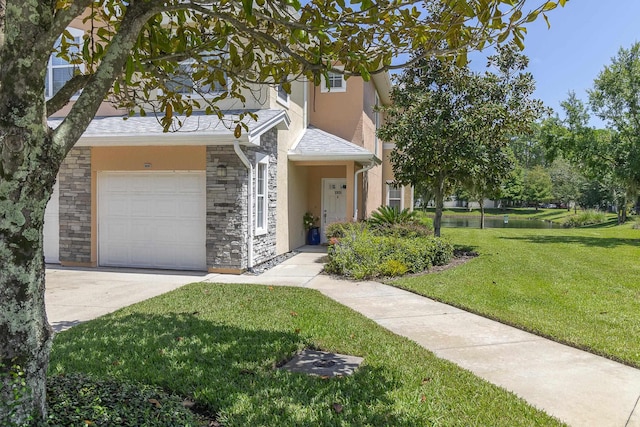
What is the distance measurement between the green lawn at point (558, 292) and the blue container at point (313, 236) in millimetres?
5860

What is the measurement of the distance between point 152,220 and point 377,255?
5729 millimetres

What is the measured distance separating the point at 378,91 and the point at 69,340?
18279 millimetres

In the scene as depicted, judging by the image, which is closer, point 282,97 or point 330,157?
point 282,97

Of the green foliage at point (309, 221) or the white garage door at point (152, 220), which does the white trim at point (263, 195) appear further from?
the green foliage at point (309, 221)

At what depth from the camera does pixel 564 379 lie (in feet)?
15.2

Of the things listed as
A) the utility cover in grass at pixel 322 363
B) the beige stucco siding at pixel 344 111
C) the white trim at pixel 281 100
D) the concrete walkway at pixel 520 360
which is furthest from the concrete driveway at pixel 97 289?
the beige stucco siding at pixel 344 111

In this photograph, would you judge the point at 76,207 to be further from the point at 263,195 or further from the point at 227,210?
the point at 263,195

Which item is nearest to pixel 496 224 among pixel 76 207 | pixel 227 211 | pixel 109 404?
pixel 227 211

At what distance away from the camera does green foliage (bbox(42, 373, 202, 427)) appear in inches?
Result: 122

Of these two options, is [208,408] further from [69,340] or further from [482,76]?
[482,76]

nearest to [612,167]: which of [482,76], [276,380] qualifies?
[482,76]

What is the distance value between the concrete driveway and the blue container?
6420mm

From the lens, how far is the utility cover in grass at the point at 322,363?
4.67 m

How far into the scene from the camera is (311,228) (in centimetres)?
1672
